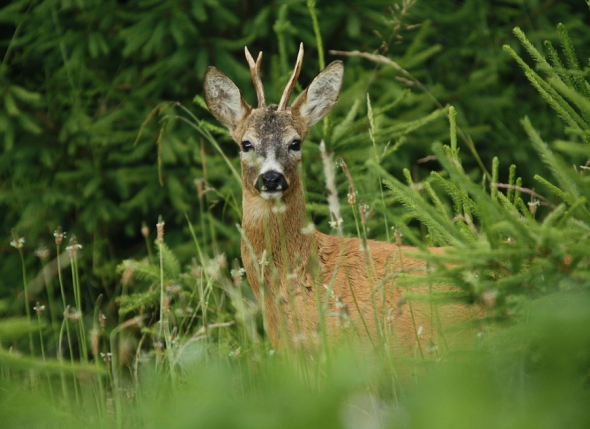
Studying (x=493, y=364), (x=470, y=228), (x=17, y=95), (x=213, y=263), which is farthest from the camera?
(x=17, y=95)

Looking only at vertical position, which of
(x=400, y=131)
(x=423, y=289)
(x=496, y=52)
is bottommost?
(x=423, y=289)

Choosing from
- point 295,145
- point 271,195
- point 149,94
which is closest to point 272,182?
point 271,195

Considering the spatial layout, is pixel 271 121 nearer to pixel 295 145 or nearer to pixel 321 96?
pixel 295 145

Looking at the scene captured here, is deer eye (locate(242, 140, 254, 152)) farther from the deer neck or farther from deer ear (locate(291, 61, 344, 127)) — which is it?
deer ear (locate(291, 61, 344, 127))

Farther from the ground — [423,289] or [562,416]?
[562,416]

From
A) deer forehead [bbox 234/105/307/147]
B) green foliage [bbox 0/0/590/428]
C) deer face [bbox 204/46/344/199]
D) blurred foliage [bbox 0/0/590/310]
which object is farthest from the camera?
blurred foliage [bbox 0/0/590/310]

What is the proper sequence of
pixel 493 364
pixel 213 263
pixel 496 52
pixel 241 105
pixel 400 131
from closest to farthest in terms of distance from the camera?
pixel 493 364, pixel 213 263, pixel 241 105, pixel 400 131, pixel 496 52

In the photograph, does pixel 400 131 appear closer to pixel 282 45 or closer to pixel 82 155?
pixel 282 45

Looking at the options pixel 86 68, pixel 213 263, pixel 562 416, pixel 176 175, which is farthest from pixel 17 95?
pixel 562 416

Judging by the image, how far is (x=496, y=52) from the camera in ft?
21.0

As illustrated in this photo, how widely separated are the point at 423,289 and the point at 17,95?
3477 millimetres

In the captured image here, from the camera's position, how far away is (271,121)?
423 centimetres

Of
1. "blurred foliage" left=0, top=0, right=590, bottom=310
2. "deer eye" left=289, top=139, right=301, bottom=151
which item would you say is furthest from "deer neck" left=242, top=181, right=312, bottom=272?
"blurred foliage" left=0, top=0, right=590, bottom=310

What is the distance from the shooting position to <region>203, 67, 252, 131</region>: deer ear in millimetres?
4480
